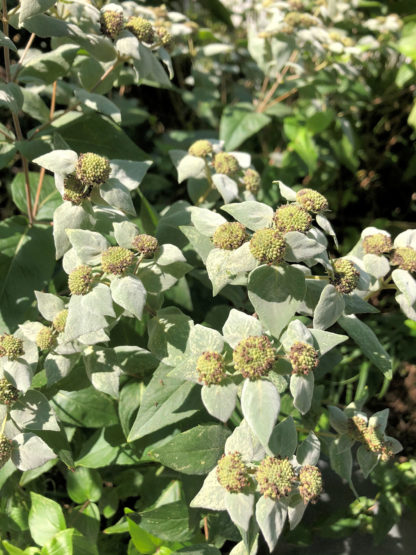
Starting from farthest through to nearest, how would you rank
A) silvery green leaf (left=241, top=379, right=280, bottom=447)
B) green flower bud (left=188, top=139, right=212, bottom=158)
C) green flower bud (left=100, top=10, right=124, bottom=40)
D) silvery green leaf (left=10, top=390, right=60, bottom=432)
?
green flower bud (left=188, top=139, right=212, bottom=158) < green flower bud (left=100, top=10, right=124, bottom=40) < silvery green leaf (left=10, top=390, right=60, bottom=432) < silvery green leaf (left=241, top=379, right=280, bottom=447)

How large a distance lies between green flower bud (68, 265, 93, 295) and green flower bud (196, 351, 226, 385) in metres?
0.19

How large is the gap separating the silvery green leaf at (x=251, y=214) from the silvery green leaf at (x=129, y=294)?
0.17 m

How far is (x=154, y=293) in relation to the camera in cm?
76

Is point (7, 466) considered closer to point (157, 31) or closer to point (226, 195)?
point (226, 195)

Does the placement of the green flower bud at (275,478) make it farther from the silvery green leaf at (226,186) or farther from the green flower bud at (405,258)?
the silvery green leaf at (226,186)

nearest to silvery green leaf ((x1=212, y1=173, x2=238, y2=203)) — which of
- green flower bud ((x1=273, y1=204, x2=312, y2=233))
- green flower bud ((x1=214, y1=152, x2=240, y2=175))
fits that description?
green flower bud ((x1=214, y1=152, x2=240, y2=175))

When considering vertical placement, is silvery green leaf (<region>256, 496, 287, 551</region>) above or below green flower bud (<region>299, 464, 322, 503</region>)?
below

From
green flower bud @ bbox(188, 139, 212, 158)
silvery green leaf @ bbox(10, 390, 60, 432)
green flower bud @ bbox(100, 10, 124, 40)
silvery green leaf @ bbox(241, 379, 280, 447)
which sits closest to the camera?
silvery green leaf @ bbox(241, 379, 280, 447)

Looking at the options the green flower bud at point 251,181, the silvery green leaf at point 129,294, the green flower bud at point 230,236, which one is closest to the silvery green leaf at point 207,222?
the green flower bud at point 230,236

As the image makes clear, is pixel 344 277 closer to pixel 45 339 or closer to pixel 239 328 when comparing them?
pixel 239 328

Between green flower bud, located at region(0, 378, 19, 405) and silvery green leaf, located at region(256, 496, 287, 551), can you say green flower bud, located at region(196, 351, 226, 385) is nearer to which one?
silvery green leaf, located at region(256, 496, 287, 551)

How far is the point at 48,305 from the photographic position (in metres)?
0.76

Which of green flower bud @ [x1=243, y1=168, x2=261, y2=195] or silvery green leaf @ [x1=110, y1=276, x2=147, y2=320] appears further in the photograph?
green flower bud @ [x1=243, y1=168, x2=261, y2=195]

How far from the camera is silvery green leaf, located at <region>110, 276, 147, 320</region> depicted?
0.64 metres
